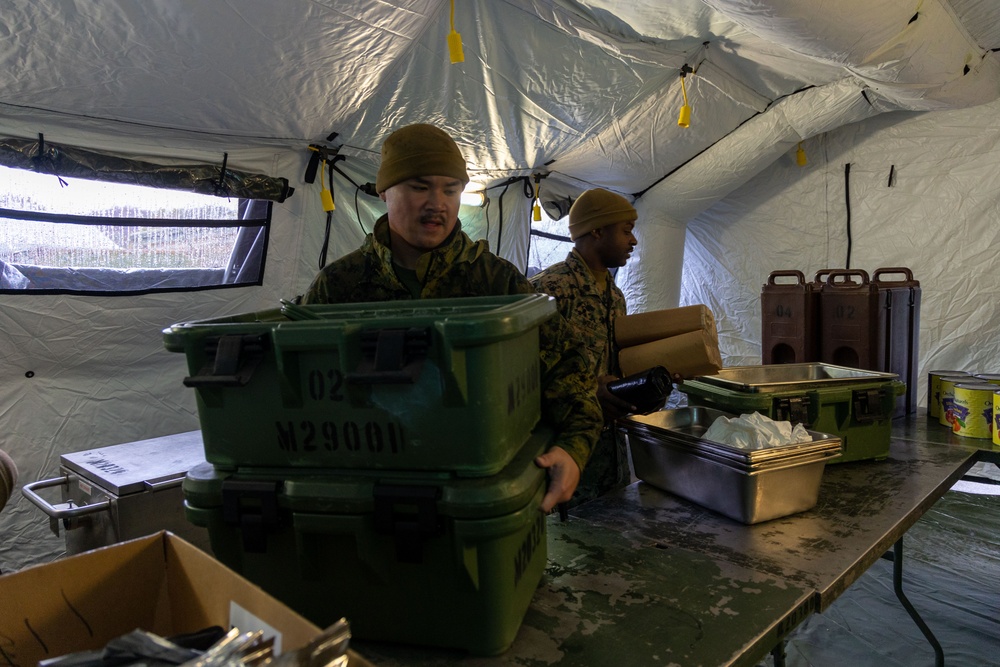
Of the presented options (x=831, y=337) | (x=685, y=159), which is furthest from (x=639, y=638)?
(x=685, y=159)

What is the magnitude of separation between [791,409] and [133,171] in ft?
9.48

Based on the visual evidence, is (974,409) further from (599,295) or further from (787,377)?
(599,295)

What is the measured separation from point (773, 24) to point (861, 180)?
9.08 feet

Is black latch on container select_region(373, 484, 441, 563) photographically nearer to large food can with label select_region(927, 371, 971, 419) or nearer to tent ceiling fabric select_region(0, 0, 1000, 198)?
tent ceiling fabric select_region(0, 0, 1000, 198)

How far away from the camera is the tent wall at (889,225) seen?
13.8 ft

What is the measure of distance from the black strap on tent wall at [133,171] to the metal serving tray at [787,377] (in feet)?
7.81

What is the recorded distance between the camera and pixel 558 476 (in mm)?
1166

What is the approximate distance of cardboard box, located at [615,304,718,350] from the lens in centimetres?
230

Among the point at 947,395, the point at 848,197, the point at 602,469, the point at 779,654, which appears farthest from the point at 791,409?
the point at 848,197

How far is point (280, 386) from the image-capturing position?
983mm

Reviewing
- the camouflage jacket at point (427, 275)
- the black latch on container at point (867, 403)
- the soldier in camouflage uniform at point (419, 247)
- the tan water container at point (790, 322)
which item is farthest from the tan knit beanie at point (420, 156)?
the tan water container at point (790, 322)

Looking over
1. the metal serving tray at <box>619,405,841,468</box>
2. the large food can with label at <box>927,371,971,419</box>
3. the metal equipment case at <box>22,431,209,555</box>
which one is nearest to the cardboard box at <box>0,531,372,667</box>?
the metal equipment case at <box>22,431,209,555</box>

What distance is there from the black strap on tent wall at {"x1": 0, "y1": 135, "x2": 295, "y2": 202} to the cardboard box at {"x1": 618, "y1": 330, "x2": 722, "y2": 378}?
213cm

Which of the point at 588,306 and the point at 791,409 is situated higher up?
the point at 588,306
